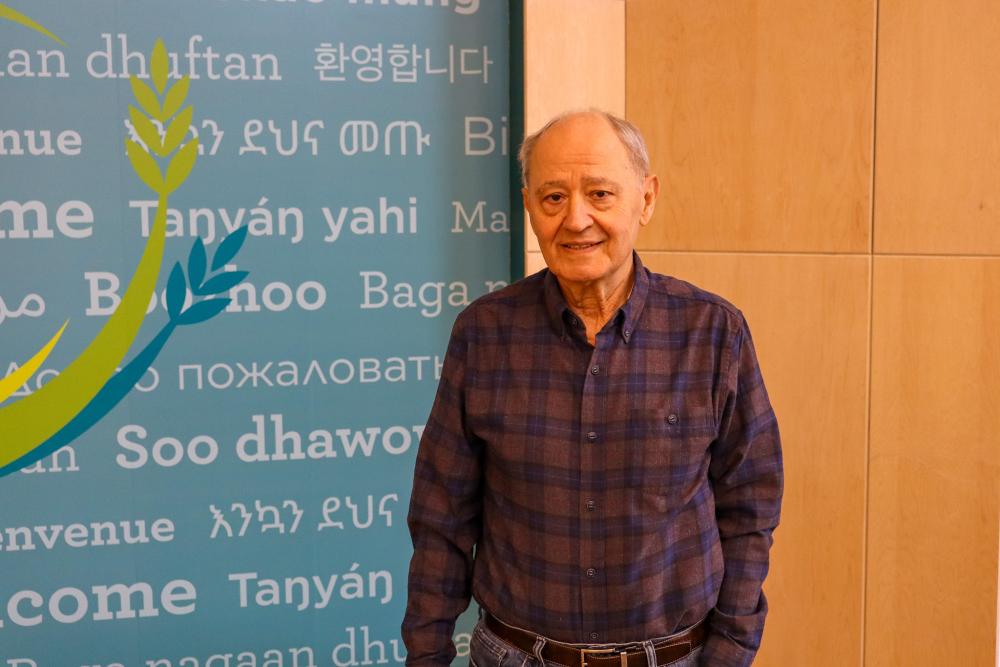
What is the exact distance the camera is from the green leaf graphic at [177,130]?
286cm

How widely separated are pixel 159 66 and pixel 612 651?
210 centimetres

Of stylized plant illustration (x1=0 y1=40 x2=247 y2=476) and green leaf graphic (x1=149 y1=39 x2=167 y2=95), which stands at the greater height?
green leaf graphic (x1=149 y1=39 x2=167 y2=95)

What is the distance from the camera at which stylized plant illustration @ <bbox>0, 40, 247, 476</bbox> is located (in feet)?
9.29

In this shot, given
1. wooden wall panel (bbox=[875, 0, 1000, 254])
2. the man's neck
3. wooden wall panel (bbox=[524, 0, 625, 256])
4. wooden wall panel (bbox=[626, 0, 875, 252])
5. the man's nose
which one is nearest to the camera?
the man's nose

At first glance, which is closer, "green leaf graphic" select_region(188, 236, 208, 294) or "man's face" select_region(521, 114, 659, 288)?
"man's face" select_region(521, 114, 659, 288)

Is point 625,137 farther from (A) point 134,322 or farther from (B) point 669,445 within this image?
(A) point 134,322

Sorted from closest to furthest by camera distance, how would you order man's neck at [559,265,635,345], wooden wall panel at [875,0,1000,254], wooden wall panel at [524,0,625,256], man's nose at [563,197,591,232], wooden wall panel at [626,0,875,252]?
man's nose at [563,197,591,232], man's neck at [559,265,635,345], wooden wall panel at [875,0,1000,254], wooden wall panel at [626,0,875,252], wooden wall panel at [524,0,625,256]

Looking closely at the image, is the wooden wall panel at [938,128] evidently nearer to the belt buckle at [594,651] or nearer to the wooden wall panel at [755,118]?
the wooden wall panel at [755,118]

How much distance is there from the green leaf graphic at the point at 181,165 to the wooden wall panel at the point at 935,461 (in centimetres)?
A: 198

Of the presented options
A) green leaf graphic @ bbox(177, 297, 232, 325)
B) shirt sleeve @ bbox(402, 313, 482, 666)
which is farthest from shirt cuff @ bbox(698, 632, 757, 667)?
green leaf graphic @ bbox(177, 297, 232, 325)

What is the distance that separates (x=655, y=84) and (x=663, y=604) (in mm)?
1723

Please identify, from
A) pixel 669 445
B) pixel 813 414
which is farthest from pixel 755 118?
pixel 669 445

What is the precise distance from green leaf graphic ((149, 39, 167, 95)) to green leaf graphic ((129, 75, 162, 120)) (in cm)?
3

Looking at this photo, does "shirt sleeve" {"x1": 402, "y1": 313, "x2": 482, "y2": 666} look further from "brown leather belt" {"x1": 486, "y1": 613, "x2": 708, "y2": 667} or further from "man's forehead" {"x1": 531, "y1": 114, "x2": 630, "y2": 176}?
"man's forehead" {"x1": 531, "y1": 114, "x2": 630, "y2": 176}
